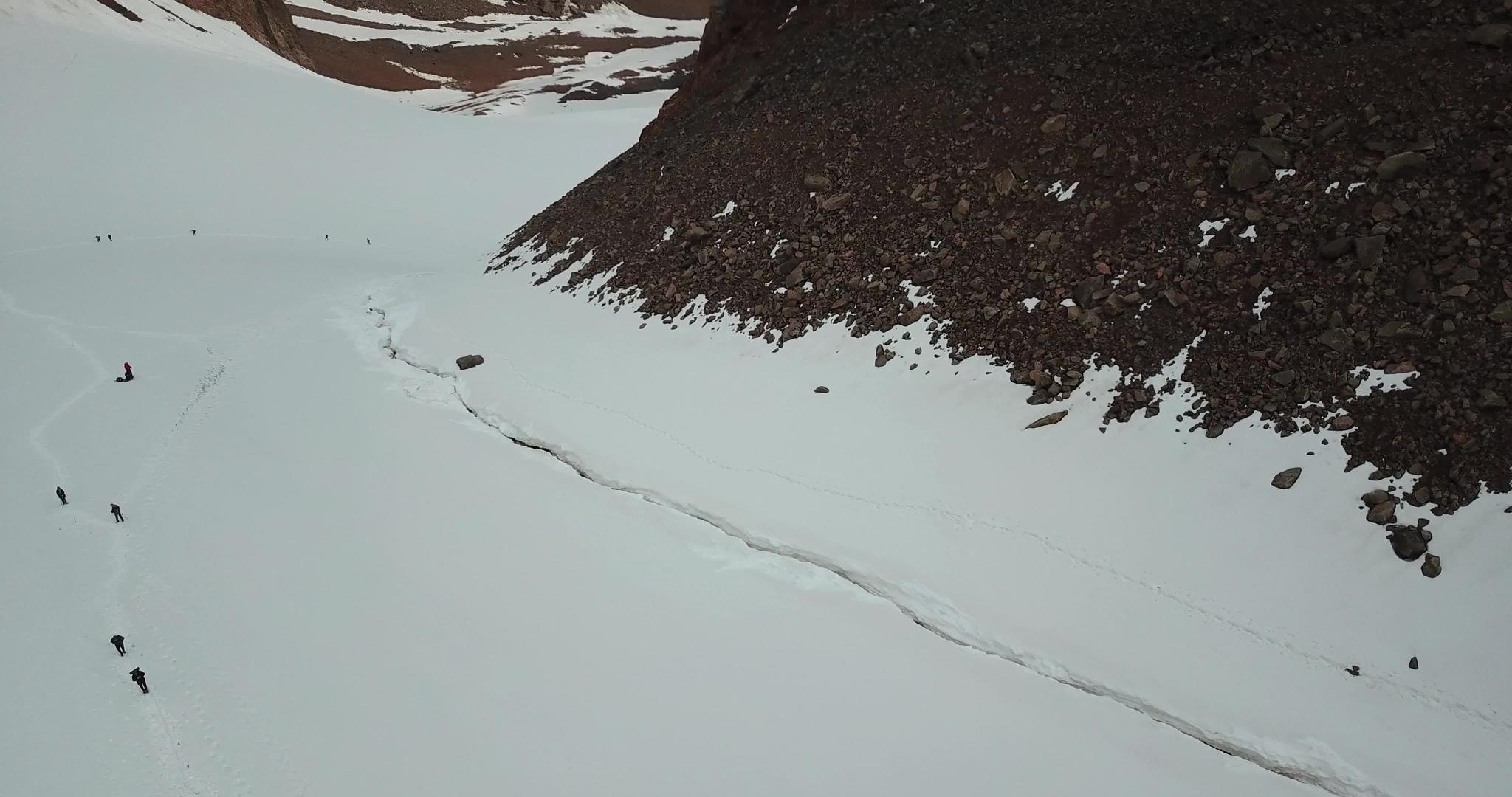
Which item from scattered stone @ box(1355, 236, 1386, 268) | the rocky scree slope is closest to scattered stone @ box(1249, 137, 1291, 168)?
the rocky scree slope

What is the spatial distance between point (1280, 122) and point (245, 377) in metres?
24.9

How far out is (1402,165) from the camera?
12.9 metres

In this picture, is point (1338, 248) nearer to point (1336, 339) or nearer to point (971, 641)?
point (1336, 339)

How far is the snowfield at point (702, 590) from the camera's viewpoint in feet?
31.7

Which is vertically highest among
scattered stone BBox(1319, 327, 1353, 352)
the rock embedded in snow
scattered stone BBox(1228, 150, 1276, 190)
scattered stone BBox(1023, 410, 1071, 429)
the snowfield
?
scattered stone BBox(1228, 150, 1276, 190)

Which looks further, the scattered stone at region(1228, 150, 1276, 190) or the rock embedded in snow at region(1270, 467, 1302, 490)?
the scattered stone at region(1228, 150, 1276, 190)

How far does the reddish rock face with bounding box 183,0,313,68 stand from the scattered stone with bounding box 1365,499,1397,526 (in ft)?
275

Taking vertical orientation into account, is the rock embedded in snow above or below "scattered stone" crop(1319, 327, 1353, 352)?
below

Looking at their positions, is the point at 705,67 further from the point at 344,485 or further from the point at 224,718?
the point at 224,718

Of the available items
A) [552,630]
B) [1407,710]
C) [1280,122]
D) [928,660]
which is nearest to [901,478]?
[928,660]

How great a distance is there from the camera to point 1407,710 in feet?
30.3

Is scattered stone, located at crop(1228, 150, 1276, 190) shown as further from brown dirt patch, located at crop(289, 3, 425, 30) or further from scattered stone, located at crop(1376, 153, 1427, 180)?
brown dirt patch, located at crop(289, 3, 425, 30)

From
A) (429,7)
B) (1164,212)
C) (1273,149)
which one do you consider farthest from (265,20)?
(1273,149)

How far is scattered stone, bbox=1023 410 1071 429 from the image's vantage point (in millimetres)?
13469
